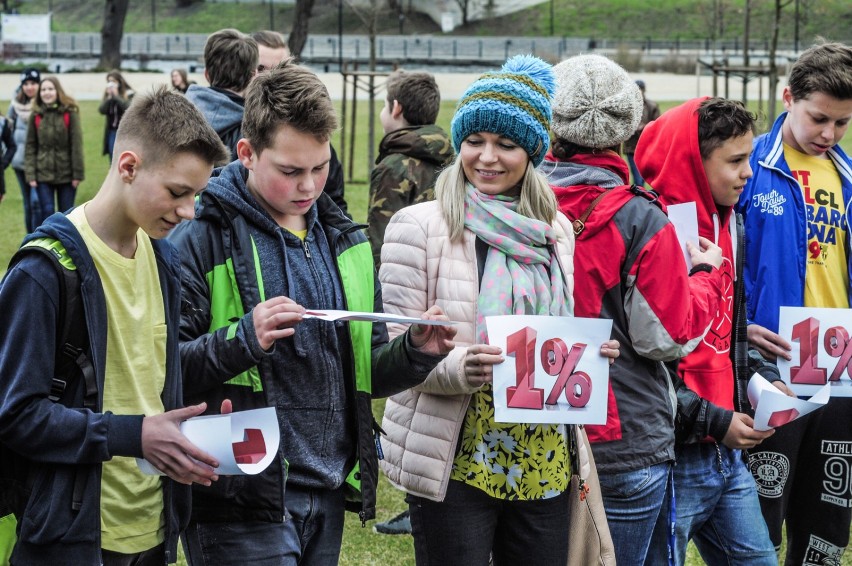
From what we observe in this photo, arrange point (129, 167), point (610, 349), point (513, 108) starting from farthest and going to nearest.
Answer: point (513, 108) → point (610, 349) → point (129, 167)

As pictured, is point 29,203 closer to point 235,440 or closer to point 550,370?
point 550,370

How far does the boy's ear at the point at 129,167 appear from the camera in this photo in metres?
2.66

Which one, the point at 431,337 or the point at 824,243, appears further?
the point at 824,243

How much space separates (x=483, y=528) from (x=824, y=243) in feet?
6.20

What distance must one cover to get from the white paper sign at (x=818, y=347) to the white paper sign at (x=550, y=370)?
1099 mm

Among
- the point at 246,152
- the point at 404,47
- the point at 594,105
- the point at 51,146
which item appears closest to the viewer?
the point at 246,152

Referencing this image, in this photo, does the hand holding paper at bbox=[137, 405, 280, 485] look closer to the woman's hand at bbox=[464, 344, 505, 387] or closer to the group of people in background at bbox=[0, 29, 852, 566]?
the group of people in background at bbox=[0, 29, 852, 566]

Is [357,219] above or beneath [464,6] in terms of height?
beneath

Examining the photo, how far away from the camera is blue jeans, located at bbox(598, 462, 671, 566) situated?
11.6 ft

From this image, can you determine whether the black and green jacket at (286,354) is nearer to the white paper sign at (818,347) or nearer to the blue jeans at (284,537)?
the blue jeans at (284,537)

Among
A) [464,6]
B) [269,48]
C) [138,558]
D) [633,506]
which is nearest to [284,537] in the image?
[138,558]

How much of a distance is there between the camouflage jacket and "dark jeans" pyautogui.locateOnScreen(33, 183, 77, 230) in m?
8.75

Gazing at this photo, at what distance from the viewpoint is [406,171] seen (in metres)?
Result: 6.00

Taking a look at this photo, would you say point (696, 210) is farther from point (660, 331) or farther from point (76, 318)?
point (76, 318)
